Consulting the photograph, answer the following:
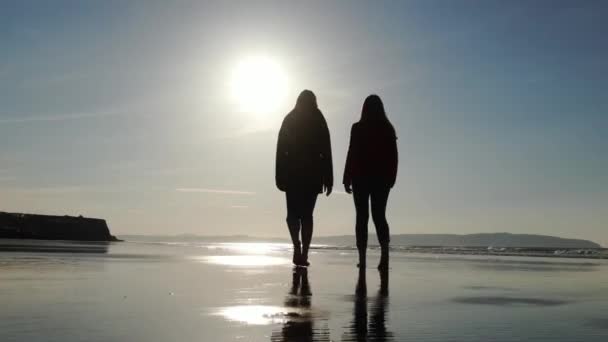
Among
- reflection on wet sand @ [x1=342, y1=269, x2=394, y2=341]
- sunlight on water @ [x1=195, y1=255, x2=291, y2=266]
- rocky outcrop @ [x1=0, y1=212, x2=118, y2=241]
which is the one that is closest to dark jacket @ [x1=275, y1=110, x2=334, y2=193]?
sunlight on water @ [x1=195, y1=255, x2=291, y2=266]

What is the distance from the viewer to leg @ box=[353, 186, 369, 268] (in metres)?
7.84

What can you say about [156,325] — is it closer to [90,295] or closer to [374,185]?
[90,295]

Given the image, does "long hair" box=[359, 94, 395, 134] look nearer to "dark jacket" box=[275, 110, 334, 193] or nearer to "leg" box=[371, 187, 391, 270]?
"dark jacket" box=[275, 110, 334, 193]

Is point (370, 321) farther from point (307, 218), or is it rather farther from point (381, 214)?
point (307, 218)

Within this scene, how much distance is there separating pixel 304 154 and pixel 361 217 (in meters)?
1.40

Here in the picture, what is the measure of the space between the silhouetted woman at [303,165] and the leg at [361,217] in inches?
23.9

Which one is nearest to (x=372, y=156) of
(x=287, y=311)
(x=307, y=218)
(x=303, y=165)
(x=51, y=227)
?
(x=303, y=165)

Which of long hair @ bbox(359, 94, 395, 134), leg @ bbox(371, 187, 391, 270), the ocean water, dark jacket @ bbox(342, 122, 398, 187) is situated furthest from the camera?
long hair @ bbox(359, 94, 395, 134)

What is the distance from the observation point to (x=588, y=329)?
3.09 meters

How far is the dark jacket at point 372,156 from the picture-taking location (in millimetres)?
7941

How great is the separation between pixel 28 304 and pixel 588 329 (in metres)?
3.54

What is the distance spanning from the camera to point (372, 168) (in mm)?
7957

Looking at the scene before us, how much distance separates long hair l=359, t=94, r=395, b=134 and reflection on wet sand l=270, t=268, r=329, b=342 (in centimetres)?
429

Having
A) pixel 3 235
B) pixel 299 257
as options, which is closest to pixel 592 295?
pixel 299 257
